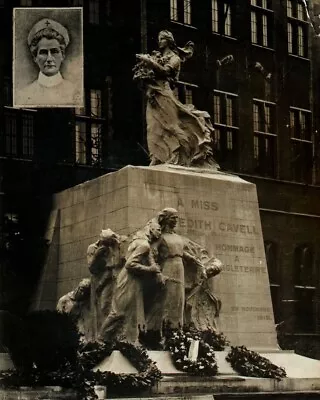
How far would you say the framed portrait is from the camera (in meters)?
27.2

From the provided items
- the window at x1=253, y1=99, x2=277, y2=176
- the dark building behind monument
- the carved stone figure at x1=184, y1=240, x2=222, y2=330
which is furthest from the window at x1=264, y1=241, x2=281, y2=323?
the carved stone figure at x1=184, y1=240, x2=222, y2=330

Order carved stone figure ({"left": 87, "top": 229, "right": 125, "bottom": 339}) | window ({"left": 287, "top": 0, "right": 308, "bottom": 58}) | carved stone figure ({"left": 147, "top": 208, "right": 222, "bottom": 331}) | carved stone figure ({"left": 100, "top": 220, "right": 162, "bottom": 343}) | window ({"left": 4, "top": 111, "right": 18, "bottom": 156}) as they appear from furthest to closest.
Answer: window ({"left": 287, "top": 0, "right": 308, "bottom": 58}) → window ({"left": 4, "top": 111, "right": 18, "bottom": 156}) → carved stone figure ({"left": 147, "top": 208, "right": 222, "bottom": 331}) → carved stone figure ({"left": 87, "top": 229, "right": 125, "bottom": 339}) → carved stone figure ({"left": 100, "top": 220, "right": 162, "bottom": 343})

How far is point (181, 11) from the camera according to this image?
37656mm

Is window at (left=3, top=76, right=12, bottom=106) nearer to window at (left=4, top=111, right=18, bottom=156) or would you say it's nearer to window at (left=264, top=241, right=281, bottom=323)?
window at (left=4, top=111, right=18, bottom=156)

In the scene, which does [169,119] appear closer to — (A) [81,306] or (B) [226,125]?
(A) [81,306]

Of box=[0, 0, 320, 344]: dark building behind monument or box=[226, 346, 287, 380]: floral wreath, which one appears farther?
box=[0, 0, 320, 344]: dark building behind monument

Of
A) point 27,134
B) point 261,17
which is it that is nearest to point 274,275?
point 261,17

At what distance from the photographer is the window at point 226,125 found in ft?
129

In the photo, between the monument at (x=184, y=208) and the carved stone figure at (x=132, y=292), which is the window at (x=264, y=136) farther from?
the carved stone figure at (x=132, y=292)

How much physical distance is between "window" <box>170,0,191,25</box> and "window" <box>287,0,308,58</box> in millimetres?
2827

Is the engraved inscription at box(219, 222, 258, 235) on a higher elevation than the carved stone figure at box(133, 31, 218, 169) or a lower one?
lower

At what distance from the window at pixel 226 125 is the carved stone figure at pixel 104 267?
13.7 metres

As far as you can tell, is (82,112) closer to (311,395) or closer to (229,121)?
(229,121)

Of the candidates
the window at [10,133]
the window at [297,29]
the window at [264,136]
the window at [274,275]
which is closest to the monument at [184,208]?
the window at [10,133]
